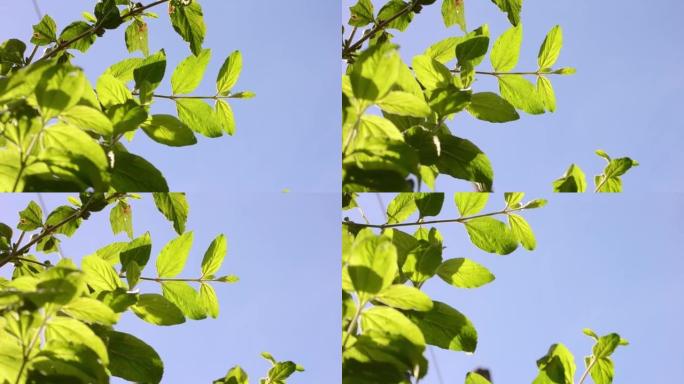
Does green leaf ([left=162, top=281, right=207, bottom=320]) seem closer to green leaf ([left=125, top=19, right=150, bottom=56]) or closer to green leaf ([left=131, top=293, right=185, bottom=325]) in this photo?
green leaf ([left=131, top=293, right=185, bottom=325])

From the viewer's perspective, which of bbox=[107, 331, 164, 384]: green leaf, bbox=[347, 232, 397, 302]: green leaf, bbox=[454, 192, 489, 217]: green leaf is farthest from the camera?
bbox=[454, 192, 489, 217]: green leaf

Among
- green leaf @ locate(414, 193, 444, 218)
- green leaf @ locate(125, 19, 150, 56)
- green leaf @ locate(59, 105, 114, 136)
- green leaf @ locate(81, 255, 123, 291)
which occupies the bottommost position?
green leaf @ locate(81, 255, 123, 291)

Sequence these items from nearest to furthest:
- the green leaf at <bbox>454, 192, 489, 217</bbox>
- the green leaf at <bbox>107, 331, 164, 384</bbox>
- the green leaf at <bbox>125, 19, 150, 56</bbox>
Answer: the green leaf at <bbox>107, 331, 164, 384</bbox>
the green leaf at <bbox>454, 192, 489, 217</bbox>
the green leaf at <bbox>125, 19, 150, 56</bbox>

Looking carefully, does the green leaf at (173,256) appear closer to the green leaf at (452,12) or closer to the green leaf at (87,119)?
the green leaf at (87,119)

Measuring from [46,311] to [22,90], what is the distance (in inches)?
7.5

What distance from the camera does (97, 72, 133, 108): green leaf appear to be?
68cm

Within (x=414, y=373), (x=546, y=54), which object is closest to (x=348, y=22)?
(x=546, y=54)

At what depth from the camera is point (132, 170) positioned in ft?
1.95

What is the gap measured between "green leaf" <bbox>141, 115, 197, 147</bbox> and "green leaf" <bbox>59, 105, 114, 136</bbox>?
137 millimetres

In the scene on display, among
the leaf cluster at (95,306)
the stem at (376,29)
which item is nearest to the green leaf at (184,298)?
the leaf cluster at (95,306)

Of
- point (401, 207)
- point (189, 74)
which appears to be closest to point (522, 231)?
point (401, 207)

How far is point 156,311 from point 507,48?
534mm

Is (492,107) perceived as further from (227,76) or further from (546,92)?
(227,76)

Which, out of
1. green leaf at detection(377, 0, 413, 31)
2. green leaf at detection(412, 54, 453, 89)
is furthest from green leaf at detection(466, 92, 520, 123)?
green leaf at detection(377, 0, 413, 31)
